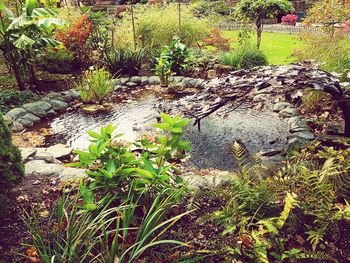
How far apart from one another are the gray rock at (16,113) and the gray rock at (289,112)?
4925 millimetres

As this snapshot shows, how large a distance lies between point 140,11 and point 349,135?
1101 centimetres

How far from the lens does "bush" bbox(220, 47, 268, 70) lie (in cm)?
891

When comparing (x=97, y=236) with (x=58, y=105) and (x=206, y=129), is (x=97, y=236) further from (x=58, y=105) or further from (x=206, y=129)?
(x=58, y=105)

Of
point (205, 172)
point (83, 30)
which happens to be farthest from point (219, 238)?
point (83, 30)

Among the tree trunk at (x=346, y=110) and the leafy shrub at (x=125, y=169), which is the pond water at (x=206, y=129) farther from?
the leafy shrub at (x=125, y=169)

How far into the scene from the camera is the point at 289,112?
228 inches

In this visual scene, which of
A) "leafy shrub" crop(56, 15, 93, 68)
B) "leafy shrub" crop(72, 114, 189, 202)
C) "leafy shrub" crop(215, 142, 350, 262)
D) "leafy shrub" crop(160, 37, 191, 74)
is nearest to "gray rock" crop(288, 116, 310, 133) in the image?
"leafy shrub" crop(215, 142, 350, 262)

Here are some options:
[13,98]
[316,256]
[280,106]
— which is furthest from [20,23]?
[316,256]

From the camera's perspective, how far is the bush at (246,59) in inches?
351

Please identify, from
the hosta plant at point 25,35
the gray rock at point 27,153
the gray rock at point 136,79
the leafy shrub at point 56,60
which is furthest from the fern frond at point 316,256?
the leafy shrub at point 56,60

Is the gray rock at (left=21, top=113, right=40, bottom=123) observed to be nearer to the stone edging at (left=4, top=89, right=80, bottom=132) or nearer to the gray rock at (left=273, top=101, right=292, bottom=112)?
the stone edging at (left=4, top=89, right=80, bottom=132)

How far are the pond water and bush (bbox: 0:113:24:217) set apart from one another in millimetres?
2245

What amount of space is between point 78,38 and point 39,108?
131 inches

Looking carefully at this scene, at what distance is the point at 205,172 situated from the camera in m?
4.18
